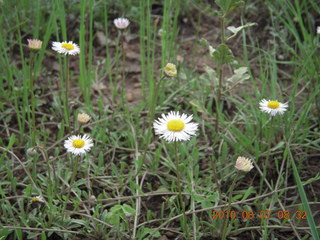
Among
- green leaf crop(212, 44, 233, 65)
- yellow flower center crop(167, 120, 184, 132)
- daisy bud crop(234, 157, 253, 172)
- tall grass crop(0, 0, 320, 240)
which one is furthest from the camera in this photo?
green leaf crop(212, 44, 233, 65)

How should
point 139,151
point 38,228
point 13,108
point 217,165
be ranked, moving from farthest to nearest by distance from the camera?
point 13,108, point 139,151, point 217,165, point 38,228

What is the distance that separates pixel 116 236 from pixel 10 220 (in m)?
0.42

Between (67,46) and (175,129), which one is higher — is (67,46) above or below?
above

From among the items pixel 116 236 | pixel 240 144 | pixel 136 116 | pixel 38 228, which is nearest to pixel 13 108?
pixel 136 116

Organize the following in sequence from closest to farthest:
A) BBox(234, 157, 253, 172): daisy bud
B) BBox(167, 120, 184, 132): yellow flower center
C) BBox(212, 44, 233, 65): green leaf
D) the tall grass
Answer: BBox(234, 157, 253, 172): daisy bud, BBox(167, 120, 184, 132): yellow flower center, the tall grass, BBox(212, 44, 233, 65): green leaf

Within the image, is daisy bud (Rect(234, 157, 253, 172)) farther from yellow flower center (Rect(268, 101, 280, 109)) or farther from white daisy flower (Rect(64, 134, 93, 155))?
white daisy flower (Rect(64, 134, 93, 155))

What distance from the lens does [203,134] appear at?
197 cm

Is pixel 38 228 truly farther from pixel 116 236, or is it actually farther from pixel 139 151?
pixel 139 151

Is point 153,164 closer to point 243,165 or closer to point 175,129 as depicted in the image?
point 175,129

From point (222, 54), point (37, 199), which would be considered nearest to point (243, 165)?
point (222, 54)

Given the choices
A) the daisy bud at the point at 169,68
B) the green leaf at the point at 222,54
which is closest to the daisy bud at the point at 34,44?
the daisy bud at the point at 169,68
